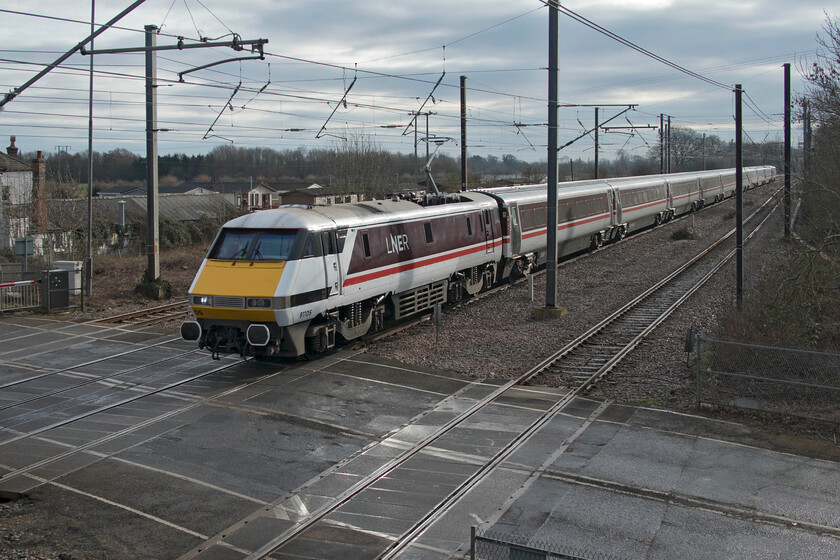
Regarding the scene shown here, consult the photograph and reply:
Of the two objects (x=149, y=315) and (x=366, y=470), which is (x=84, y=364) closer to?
(x=149, y=315)

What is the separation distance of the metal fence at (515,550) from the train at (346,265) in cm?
684

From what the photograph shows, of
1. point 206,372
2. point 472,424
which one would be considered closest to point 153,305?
point 206,372

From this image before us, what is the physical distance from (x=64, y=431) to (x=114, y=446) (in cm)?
117

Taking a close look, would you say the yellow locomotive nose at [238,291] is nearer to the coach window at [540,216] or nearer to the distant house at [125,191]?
the coach window at [540,216]

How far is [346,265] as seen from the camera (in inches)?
595

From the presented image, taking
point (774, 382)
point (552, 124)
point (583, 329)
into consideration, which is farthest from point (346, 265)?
point (774, 382)

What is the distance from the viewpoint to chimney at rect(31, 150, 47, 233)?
3722 centimetres

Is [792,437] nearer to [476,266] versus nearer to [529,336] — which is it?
[529,336]

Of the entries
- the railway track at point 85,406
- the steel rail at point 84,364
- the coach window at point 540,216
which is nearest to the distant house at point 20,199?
the steel rail at point 84,364

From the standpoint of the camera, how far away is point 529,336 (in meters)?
17.4

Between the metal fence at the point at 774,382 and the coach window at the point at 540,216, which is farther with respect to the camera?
the coach window at the point at 540,216

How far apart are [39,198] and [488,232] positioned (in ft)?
86.0

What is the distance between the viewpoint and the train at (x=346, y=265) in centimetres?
1347

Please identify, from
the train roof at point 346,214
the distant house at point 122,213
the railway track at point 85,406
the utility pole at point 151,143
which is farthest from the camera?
the distant house at point 122,213
